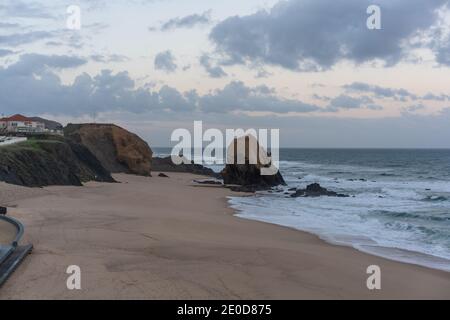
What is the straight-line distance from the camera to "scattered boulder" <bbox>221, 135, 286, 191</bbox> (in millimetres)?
40969

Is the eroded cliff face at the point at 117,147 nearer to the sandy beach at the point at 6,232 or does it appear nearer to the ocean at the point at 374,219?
the ocean at the point at 374,219

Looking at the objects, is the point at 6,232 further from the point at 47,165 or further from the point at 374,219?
the point at 47,165

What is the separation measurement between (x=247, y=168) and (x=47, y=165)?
646 inches

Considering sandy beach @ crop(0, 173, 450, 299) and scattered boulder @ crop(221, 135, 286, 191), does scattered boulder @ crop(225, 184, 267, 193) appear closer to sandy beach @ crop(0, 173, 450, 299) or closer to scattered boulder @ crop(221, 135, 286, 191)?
scattered boulder @ crop(221, 135, 286, 191)

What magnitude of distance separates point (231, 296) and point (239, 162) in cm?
3268

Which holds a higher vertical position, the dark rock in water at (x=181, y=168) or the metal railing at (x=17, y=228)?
the metal railing at (x=17, y=228)

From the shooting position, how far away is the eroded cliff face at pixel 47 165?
85.5 ft

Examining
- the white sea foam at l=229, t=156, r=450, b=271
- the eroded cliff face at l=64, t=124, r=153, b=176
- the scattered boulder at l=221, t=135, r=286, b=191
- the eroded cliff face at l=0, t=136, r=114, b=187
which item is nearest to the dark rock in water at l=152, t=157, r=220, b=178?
the eroded cliff face at l=64, t=124, r=153, b=176

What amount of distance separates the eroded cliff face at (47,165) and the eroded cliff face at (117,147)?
8255 millimetres

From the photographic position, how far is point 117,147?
47531 mm

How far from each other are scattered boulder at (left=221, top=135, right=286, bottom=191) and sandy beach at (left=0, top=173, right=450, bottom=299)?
876 inches

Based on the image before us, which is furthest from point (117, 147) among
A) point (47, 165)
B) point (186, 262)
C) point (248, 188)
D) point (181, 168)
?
point (186, 262)

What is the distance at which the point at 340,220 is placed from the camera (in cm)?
2114

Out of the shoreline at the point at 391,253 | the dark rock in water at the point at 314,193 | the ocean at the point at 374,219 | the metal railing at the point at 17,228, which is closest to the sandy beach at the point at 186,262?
the metal railing at the point at 17,228
